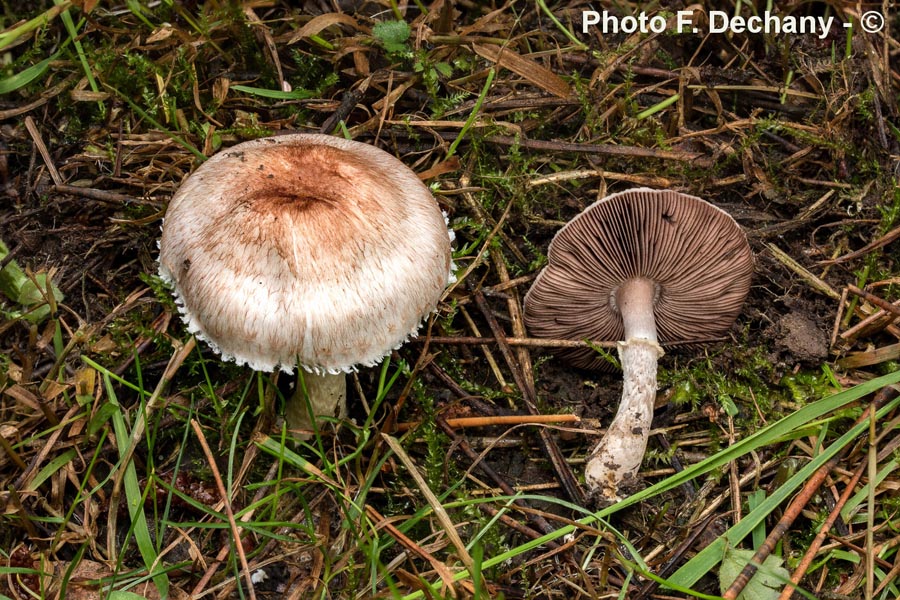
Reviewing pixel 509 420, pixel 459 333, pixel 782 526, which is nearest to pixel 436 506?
pixel 509 420

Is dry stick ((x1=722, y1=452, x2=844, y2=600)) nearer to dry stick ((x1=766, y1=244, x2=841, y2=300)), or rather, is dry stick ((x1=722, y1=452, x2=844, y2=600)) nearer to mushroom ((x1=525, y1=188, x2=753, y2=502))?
mushroom ((x1=525, y1=188, x2=753, y2=502))

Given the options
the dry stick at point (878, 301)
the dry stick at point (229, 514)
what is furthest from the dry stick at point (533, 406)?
the dry stick at point (878, 301)

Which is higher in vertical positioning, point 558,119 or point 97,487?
point 558,119

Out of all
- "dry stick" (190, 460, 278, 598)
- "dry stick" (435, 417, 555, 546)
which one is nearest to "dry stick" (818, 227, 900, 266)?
"dry stick" (435, 417, 555, 546)

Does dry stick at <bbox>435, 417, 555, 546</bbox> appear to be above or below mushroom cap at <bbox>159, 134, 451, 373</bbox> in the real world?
below

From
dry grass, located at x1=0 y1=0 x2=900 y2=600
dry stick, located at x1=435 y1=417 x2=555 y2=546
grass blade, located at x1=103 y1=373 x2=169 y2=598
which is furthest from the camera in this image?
dry stick, located at x1=435 y1=417 x2=555 y2=546

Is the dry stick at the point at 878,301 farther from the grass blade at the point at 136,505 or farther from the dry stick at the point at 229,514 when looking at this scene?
the grass blade at the point at 136,505

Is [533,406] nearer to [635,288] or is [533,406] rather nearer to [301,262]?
[635,288]

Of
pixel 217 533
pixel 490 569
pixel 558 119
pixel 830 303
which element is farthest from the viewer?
pixel 558 119

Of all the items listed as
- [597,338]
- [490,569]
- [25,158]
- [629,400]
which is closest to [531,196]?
[597,338]

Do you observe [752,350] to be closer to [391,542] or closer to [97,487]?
[391,542]
